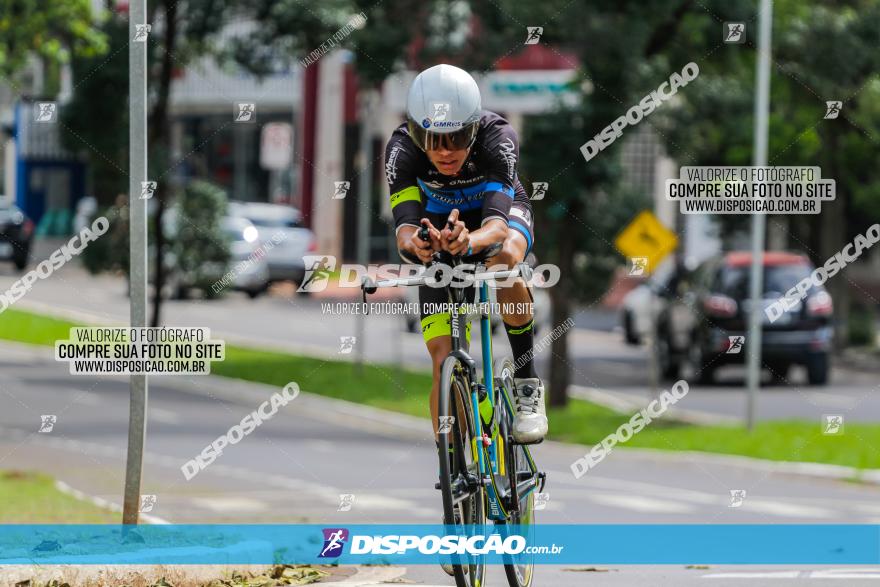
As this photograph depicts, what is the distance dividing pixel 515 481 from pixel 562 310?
1739cm

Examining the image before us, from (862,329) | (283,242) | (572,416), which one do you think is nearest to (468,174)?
(572,416)

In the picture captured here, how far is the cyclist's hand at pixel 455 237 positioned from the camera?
23.9 ft

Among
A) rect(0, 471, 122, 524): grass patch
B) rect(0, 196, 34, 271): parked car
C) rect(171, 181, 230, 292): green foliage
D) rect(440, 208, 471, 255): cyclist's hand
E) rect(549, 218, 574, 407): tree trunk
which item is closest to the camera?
rect(440, 208, 471, 255): cyclist's hand

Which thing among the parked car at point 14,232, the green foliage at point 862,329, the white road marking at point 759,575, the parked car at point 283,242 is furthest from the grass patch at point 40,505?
the parked car at point 14,232

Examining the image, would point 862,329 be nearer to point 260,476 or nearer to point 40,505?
point 260,476

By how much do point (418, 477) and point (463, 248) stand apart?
1075 centimetres

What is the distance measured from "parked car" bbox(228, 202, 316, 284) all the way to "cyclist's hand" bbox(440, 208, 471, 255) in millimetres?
35220

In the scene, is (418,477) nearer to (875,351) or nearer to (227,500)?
(227,500)

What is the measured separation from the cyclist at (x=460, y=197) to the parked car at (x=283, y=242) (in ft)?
113

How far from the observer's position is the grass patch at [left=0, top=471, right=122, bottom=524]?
11.5 metres

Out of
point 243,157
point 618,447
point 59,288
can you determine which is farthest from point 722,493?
point 243,157

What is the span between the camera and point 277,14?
89.6 ft

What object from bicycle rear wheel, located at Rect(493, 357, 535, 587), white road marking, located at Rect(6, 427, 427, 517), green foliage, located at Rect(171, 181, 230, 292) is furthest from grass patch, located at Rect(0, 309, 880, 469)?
bicycle rear wheel, located at Rect(493, 357, 535, 587)

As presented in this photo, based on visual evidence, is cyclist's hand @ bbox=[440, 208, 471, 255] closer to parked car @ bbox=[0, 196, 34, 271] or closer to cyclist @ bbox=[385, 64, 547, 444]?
cyclist @ bbox=[385, 64, 547, 444]
